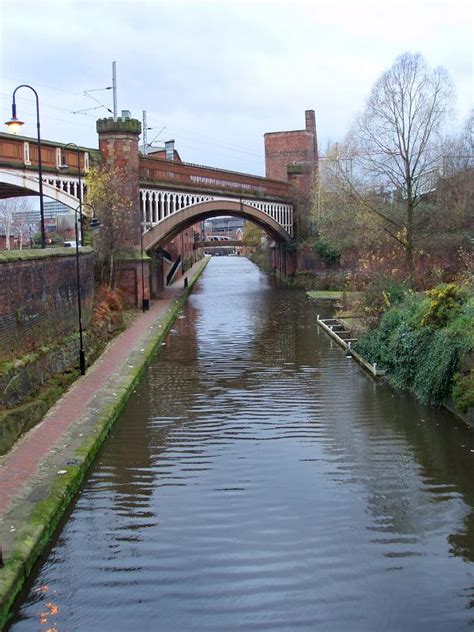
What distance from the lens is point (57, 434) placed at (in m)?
11.3

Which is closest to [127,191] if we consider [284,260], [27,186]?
[27,186]

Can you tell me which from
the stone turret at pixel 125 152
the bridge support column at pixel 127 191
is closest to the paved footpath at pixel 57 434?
the bridge support column at pixel 127 191

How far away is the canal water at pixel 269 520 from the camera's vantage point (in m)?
6.57

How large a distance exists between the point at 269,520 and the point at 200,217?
1410 inches

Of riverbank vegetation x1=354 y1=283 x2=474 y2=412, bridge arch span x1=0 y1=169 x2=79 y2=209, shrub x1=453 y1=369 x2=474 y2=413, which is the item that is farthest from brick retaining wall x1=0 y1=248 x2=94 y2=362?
shrub x1=453 y1=369 x2=474 y2=413

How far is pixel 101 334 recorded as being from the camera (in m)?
20.8

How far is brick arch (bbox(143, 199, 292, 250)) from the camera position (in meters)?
33.2

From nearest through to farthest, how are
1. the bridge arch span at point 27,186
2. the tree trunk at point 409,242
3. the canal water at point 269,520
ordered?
the canal water at point 269,520 < the bridge arch span at point 27,186 < the tree trunk at point 409,242

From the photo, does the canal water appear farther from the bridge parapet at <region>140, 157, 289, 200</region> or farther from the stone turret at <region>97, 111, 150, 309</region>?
the bridge parapet at <region>140, 157, 289, 200</region>

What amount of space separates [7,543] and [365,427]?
759 centimetres

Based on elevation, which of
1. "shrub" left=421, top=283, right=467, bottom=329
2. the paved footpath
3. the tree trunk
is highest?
the tree trunk

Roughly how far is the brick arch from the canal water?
1804 cm

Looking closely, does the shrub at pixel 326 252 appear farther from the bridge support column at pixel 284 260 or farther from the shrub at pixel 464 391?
the shrub at pixel 464 391

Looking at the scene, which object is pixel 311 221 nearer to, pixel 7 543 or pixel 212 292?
pixel 212 292
